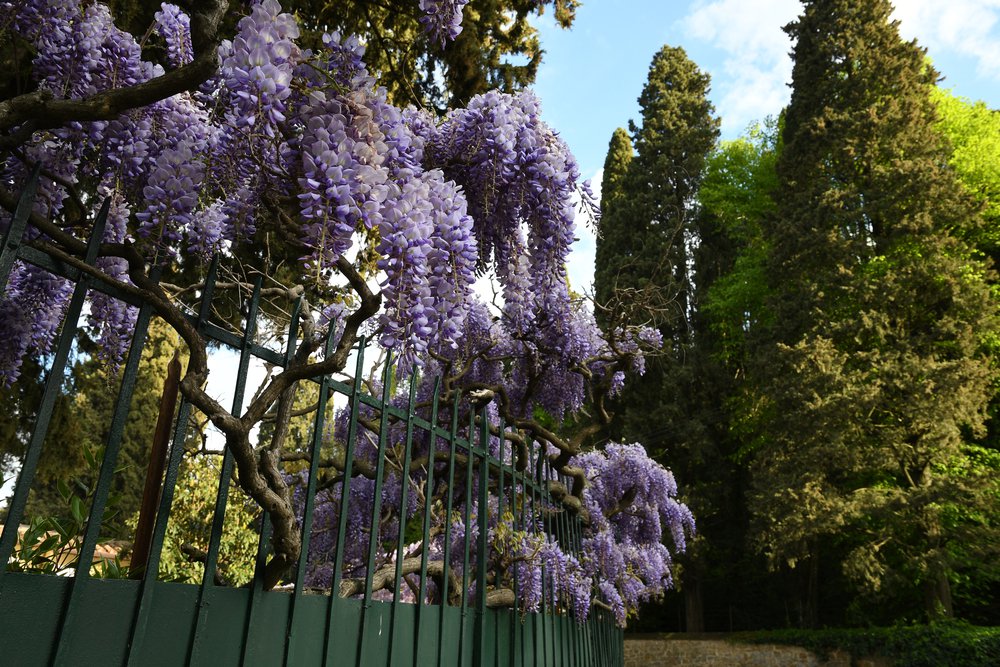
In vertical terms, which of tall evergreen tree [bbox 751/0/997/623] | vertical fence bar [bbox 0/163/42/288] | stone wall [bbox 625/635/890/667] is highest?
tall evergreen tree [bbox 751/0/997/623]

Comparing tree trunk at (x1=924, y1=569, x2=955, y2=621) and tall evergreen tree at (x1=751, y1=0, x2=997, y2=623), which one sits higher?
tall evergreen tree at (x1=751, y1=0, x2=997, y2=623)

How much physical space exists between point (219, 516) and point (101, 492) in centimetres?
41

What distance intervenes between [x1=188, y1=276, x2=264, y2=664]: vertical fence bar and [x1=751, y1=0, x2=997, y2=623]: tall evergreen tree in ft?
40.2

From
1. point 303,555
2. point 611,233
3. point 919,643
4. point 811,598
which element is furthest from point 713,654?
point 303,555

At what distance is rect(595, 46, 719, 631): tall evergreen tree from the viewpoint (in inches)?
691

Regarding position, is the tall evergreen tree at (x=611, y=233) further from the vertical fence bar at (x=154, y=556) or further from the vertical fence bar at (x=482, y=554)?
the vertical fence bar at (x=154, y=556)

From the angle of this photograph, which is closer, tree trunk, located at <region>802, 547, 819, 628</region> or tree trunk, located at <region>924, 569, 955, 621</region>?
tree trunk, located at <region>924, 569, 955, 621</region>

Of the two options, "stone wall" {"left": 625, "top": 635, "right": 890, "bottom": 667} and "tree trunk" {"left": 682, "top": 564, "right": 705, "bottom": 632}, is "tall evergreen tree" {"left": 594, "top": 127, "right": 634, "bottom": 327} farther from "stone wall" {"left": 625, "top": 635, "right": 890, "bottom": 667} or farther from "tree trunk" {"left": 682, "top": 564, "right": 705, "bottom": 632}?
"stone wall" {"left": 625, "top": 635, "right": 890, "bottom": 667}

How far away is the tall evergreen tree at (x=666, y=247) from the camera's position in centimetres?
1756

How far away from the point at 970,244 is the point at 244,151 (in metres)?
17.7

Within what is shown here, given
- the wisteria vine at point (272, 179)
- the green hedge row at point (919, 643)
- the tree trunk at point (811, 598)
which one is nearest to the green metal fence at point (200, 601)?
the wisteria vine at point (272, 179)

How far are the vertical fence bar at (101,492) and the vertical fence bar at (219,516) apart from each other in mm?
289

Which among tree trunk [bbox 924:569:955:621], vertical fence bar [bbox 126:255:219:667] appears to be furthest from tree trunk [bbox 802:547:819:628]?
vertical fence bar [bbox 126:255:219:667]

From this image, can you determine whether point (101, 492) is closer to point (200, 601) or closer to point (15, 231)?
point (200, 601)
